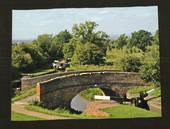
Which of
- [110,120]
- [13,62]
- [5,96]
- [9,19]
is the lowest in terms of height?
[110,120]

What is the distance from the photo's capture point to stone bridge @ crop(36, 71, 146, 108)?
3604 millimetres

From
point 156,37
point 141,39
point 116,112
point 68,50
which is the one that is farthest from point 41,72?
point 156,37

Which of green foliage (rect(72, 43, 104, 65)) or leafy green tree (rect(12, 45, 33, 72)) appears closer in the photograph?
leafy green tree (rect(12, 45, 33, 72))

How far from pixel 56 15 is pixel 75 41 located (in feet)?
1.04

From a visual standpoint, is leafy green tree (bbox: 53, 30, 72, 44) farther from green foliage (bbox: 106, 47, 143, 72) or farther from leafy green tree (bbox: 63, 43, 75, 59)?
green foliage (bbox: 106, 47, 143, 72)

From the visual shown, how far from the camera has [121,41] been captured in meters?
3.63

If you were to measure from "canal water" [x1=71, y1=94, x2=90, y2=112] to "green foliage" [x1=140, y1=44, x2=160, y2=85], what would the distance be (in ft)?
2.15

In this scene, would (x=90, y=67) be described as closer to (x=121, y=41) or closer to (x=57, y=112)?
(x=121, y=41)

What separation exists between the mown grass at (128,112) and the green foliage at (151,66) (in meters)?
0.31

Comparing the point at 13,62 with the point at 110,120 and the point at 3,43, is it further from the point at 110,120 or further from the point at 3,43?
the point at 110,120

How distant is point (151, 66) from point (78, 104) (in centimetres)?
81

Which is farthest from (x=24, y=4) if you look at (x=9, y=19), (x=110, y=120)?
(x=110, y=120)

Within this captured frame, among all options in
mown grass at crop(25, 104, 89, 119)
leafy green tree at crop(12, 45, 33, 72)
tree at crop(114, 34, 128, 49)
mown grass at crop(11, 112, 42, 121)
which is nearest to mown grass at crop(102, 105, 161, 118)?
mown grass at crop(25, 104, 89, 119)

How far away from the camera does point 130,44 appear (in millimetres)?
3672
